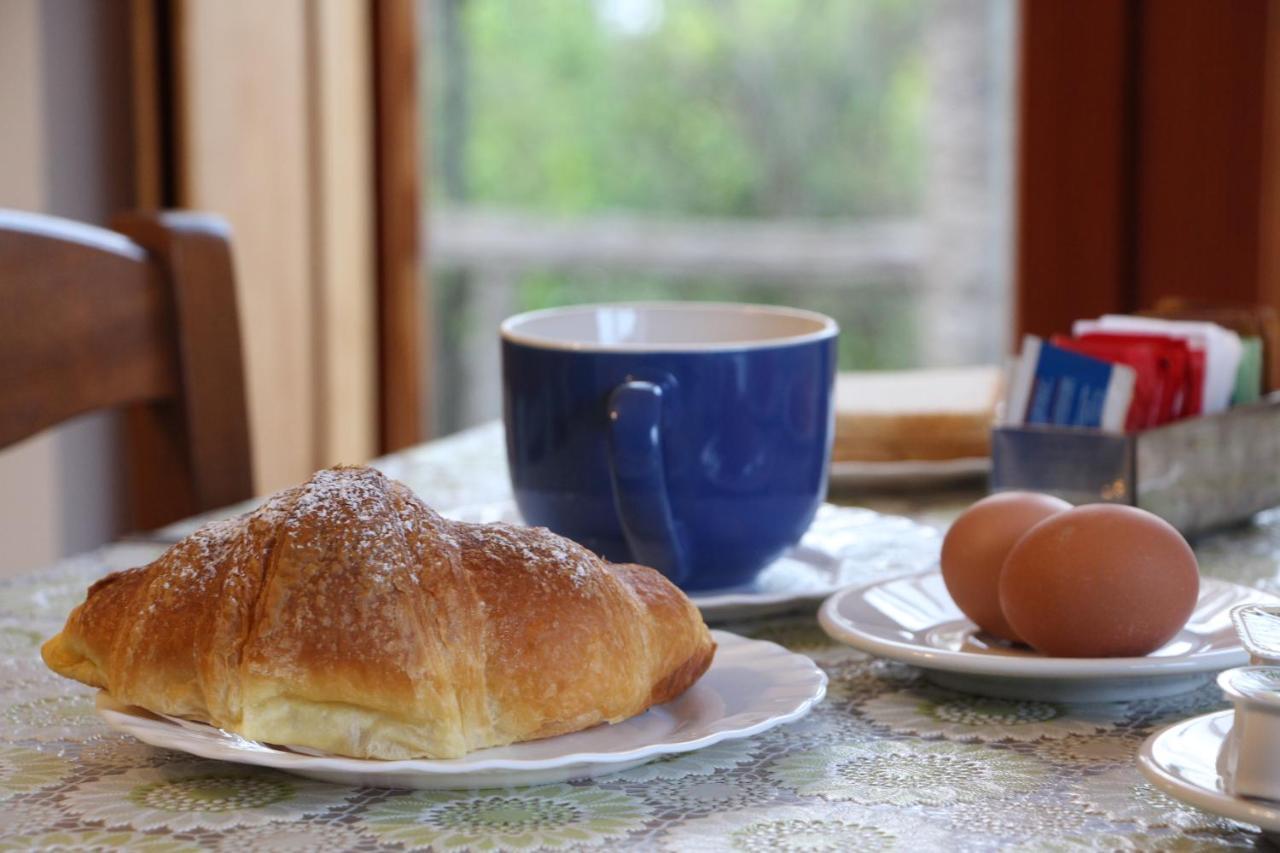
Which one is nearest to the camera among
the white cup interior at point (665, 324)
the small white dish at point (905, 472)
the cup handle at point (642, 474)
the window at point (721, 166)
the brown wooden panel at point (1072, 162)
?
the cup handle at point (642, 474)

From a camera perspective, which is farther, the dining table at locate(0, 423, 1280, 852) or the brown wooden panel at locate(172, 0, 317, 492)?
the brown wooden panel at locate(172, 0, 317, 492)

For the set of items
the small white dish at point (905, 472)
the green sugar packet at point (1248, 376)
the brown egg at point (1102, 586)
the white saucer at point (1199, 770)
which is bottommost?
the small white dish at point (905, 472)

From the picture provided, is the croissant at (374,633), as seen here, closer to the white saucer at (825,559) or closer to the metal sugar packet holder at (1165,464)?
the white saucer at (825,559)

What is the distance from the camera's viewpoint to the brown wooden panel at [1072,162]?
7.11 ft

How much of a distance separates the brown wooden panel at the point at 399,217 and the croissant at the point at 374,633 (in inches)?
79.9

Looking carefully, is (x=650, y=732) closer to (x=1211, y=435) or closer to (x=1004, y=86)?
(x=1211, y=435)

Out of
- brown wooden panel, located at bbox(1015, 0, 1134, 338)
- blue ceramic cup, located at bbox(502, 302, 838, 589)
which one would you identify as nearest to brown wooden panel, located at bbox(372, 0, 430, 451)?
brown wooden panel, located at bbox(1015, 0, 1134, 338)

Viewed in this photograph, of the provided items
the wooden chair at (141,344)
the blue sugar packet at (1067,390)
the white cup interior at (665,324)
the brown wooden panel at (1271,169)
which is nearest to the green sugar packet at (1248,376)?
the blue sugar packet at (1067,390)

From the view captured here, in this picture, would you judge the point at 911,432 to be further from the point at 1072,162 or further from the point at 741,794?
the point at 1072,162

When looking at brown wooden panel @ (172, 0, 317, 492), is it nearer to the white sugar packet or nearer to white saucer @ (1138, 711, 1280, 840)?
the white sugar packet

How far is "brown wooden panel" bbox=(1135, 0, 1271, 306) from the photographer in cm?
210

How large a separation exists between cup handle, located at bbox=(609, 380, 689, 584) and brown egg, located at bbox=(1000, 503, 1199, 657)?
16cm

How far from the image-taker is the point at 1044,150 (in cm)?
221

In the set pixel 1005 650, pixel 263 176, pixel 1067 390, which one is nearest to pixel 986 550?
pixel 1005 650
